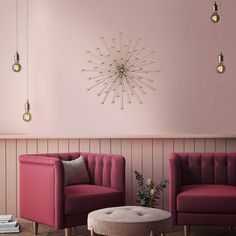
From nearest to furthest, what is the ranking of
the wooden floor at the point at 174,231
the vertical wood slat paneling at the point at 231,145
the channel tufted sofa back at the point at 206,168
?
the wooden floor at the point at 174,231 → the channel tufted sofa back at the point at 206,168 → the vertical wood slat paneling at the point at 231,145

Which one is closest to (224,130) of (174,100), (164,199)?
(174,100)

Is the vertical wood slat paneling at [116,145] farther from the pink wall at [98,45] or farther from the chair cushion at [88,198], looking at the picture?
the chair cushion at [88,198]

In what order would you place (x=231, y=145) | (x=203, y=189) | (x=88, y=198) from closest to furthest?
(x=88, y=198), (x=203, y=189), (x=231, y=145)

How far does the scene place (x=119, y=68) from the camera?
523 centimetres

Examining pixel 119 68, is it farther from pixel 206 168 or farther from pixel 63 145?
pixel 206 168

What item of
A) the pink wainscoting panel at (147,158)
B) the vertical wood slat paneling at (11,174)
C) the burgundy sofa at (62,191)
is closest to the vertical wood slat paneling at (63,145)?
the burgundy sofa at (62,191)

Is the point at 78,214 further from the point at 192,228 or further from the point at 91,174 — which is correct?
the point at 192,228

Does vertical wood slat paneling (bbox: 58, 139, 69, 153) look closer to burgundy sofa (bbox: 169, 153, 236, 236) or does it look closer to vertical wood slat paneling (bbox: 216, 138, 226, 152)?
burgundy sofa (bbox: 169, 153, 236, 236)

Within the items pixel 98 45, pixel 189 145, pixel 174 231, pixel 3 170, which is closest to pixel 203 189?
pixel 174 231

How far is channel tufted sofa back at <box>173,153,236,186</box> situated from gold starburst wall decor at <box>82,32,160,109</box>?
868mm

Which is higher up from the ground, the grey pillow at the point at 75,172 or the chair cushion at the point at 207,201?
the grey pillow at the point at 75,172

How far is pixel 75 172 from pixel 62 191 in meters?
0.59

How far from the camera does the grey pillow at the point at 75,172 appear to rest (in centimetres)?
460

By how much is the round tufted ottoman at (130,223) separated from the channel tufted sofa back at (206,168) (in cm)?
124
